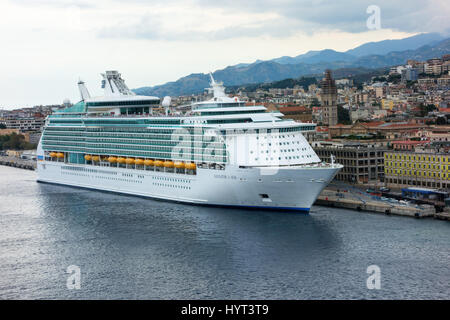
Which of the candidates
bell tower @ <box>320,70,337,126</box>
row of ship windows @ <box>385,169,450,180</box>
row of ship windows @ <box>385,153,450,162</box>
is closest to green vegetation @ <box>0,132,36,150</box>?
bell tower @ <box>320,70,337,126</box>

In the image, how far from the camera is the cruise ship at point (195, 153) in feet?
122

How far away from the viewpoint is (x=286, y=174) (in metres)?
36.3

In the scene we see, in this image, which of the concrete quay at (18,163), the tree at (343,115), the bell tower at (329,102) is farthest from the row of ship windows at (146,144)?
the tree at (343,115)

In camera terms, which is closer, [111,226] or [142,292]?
[142,292]

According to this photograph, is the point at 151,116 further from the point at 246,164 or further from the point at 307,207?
the point at 307,207

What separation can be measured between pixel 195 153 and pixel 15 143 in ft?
223

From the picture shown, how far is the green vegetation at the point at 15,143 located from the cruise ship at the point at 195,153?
159ft

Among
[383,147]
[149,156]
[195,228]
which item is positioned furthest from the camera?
[383,147]

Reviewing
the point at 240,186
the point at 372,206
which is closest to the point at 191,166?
the point at 240,186

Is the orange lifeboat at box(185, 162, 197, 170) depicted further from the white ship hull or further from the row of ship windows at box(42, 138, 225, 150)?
the row of ship windows at box(42, 138, 225, 150)
